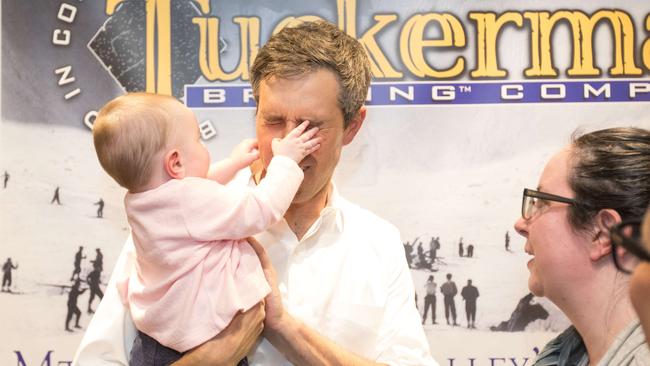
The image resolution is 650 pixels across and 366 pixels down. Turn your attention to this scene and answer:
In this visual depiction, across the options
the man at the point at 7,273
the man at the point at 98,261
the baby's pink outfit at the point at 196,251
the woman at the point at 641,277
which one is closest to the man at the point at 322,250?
the baby's pink outfit at the point at 196,251

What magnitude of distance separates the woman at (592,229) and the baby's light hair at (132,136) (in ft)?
3.13

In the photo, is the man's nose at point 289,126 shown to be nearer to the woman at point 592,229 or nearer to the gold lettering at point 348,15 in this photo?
the woman at point 592,229

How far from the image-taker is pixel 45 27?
3176mm

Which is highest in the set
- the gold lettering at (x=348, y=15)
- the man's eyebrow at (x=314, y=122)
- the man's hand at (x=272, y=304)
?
the gold lettering at (x=348, y=15)

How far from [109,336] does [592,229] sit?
128 centimetres

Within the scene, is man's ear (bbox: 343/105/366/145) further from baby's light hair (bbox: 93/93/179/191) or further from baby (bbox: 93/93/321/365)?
baby's light hair (bbox: 93/93/179/191)

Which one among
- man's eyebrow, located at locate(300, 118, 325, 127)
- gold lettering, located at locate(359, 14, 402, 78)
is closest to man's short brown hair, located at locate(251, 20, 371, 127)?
man's eyebrow, located at locate(300, 118, 325, 127)

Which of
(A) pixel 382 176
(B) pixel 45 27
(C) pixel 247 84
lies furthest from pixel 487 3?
(B) pixel 45 27

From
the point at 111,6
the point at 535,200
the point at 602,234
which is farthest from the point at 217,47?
the point at 602,234

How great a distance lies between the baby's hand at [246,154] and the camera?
2301 millimetres

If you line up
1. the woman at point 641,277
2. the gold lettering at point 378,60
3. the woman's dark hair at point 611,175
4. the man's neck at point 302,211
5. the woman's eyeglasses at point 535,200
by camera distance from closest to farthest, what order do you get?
the woman at point 641,277 < the woman's dark hair at point 611,175 < the woman's eyeglasses at point 535,200 < the man's neck at point 302,211 < the gold lettering at point 378,60

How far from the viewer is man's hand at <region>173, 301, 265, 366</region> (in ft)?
6.51

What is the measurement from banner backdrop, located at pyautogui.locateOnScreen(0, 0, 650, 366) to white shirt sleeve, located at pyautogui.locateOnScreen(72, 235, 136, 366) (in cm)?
104

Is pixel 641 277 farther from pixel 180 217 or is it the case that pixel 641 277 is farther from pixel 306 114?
pixel 306 114
